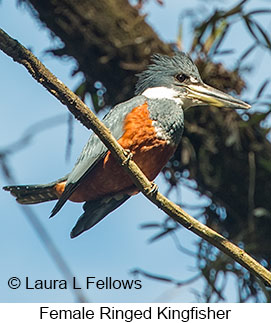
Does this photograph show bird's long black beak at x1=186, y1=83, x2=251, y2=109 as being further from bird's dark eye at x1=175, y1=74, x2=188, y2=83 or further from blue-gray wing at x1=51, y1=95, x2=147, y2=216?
blue-gray wing at x1=51, y1=95, x2=147, y2=216

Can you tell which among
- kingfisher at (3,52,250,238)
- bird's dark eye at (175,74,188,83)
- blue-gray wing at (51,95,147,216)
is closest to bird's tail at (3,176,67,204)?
kingfisher at (3,52,250,238)

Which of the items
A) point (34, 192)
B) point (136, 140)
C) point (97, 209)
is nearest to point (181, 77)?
point (136, 140)

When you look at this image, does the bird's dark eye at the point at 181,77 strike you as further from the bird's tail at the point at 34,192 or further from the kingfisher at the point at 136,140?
the bird's tail at the point at 34,192

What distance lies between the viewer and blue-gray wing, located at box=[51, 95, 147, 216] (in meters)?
2.70

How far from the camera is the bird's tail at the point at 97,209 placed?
9.20 ft

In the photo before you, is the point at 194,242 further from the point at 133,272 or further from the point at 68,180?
the point at 68,180

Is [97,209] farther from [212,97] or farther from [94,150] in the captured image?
[212,97]

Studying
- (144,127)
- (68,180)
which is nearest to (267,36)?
(144,127)

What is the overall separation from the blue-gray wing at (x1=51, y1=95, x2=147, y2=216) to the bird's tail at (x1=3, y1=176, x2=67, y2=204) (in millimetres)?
156

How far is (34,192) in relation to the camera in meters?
2.94

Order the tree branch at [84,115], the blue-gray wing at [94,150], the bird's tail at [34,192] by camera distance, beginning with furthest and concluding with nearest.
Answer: the bird's tail at [34,192] < the blue-gray wing at [94,150] < the tree branch at [84,115]

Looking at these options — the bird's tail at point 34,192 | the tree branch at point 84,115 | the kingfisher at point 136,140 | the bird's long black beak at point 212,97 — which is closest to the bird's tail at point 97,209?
the kingfisher at point 136,140

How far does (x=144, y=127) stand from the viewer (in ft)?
8.91

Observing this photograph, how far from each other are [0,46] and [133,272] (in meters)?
1.43
